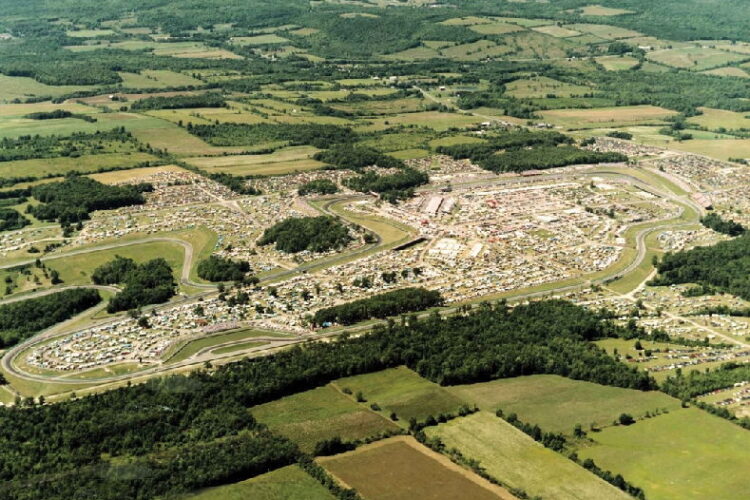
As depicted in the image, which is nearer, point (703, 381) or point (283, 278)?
point (703, 381)

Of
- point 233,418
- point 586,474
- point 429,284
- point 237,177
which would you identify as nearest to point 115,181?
point 237,177

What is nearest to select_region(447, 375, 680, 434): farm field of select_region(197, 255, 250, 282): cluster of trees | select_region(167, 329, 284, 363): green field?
select_region(167, 329, 284, 363): green field

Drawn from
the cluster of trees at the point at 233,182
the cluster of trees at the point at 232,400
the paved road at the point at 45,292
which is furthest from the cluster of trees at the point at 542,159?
the paved road at the point at 45,292

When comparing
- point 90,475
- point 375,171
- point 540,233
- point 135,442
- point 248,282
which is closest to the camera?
point 90,475

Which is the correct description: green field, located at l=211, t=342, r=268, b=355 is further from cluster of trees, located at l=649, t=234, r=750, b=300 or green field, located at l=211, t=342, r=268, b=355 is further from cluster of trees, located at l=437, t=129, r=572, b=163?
cluster of trees, located at l=437, t=129, r=572, b=163

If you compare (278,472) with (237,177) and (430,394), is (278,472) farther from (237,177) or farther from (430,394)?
(237,177)

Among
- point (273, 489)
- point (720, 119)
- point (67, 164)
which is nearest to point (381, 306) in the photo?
point (273, 489)

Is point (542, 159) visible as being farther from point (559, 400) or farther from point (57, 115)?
point (57, 115)
